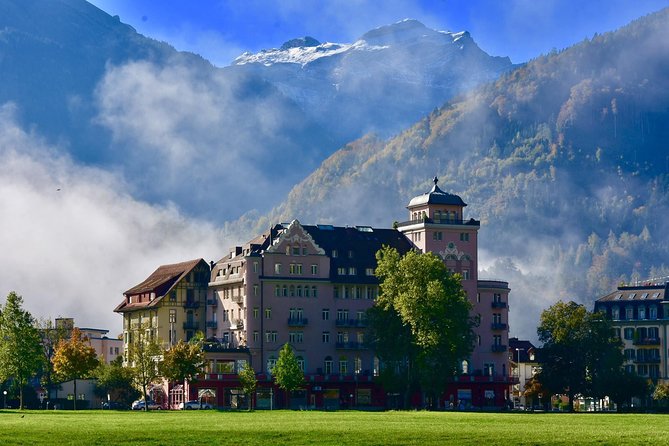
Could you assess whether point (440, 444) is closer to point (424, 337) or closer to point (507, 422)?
point (507, 422)

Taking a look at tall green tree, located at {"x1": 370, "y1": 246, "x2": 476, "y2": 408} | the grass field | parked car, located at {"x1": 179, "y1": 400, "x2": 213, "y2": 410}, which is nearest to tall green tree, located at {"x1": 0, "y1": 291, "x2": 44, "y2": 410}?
parked car, located at {"x1": 179, "y1": 400, "x2": 213, "y2": 410}

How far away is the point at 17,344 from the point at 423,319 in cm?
4887

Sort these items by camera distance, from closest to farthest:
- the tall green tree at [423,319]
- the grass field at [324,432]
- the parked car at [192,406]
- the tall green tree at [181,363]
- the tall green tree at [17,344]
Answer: the grass field at [324,432]
the tall green tree at [17,344]
the tall green tree at [423,319]
the tall green tree at [181,363]
the parked car at [192,406]

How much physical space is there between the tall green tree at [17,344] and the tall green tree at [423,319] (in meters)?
43.3

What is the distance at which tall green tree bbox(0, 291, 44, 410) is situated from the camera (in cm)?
18238

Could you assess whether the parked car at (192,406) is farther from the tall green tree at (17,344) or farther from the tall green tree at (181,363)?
the tall green tree at (17,344)

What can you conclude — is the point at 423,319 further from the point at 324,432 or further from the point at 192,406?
the point at 324,432

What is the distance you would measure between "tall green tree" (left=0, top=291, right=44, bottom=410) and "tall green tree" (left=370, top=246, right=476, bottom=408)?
142 ft

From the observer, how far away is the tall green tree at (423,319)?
188 meters

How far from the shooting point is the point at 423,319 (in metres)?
188

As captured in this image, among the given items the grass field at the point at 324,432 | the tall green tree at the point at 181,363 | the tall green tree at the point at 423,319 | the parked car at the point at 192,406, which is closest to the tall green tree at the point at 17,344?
the tall green tree at the point at 181,363

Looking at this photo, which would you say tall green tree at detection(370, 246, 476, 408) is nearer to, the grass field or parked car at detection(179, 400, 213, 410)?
parked car at detection(179, 400, 213, 410)

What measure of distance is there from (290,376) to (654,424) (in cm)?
8249

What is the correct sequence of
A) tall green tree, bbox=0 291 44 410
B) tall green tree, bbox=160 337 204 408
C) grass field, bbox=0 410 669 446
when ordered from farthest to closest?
tall green tree, bbox=160 337 204 408
tall green tree, bbox=0 291 44 410
grass field, bbox=0 410 669 446
